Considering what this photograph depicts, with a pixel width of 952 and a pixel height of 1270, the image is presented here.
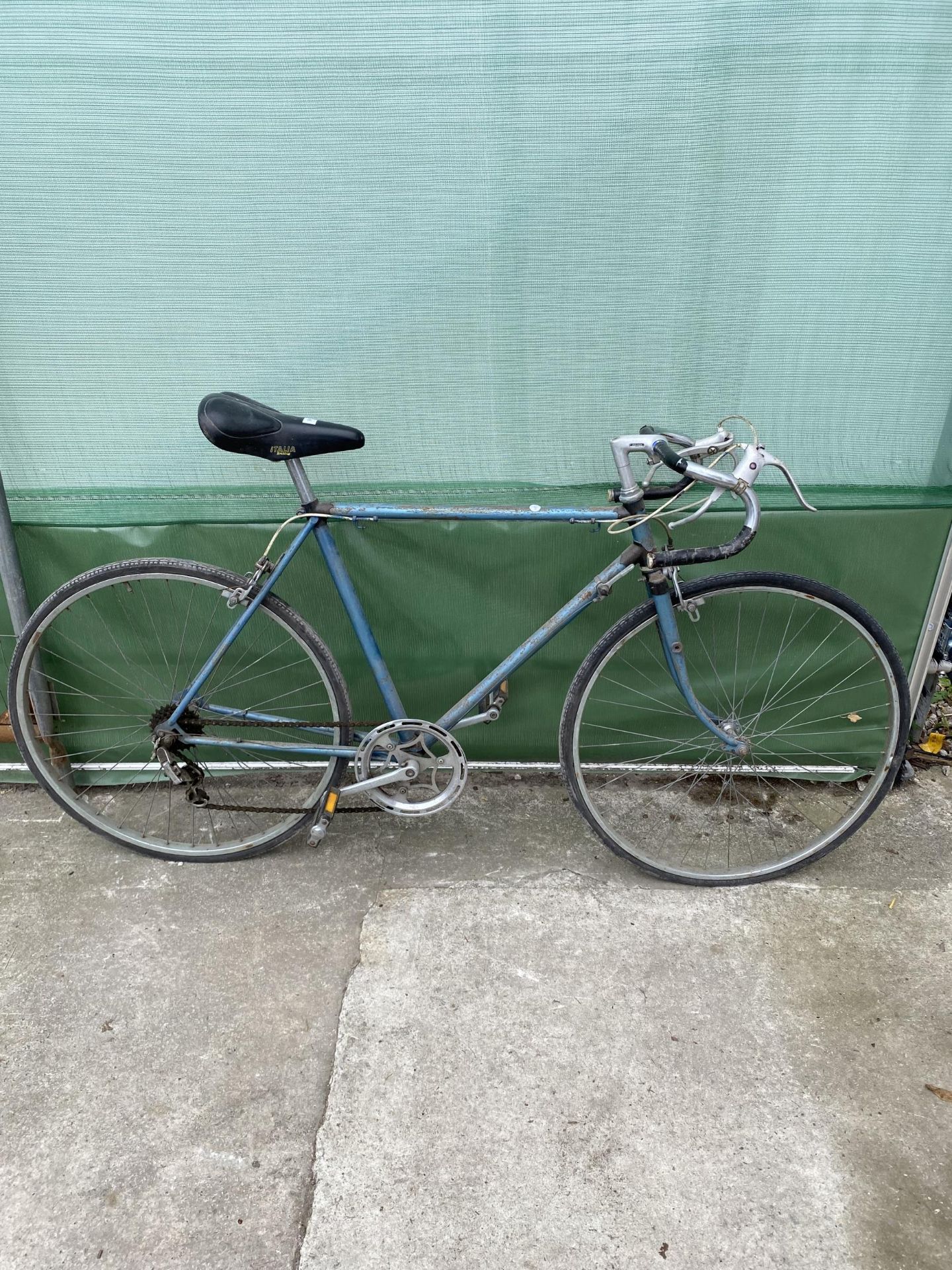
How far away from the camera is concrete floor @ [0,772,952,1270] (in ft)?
5.81

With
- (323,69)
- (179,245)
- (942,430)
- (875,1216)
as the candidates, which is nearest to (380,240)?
(323,69)

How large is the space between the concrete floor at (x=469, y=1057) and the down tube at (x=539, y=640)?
0.50 meters

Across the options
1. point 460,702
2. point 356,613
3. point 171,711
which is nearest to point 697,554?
point 460,702

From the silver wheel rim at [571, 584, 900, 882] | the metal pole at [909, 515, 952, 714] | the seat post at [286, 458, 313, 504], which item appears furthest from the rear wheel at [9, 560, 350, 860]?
the metal pole at [909, 515, 952, 714]

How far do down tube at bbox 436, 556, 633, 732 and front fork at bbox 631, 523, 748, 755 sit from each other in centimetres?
9

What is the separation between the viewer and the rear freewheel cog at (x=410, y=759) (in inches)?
100

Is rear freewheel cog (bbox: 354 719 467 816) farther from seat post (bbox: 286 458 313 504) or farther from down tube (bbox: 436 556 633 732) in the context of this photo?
seat post (bbox: 286 458 313 504)

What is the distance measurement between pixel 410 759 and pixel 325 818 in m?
0.35

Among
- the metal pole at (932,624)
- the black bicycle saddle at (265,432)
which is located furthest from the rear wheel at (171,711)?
the metal pole at (932,624)

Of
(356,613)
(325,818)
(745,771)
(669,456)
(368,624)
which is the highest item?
(669,456)

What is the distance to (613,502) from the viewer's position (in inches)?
98.3

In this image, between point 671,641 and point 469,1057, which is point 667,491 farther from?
point 469,1057

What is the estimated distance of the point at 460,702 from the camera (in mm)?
2656

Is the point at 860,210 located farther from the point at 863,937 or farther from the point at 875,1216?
the point at 875,1216
